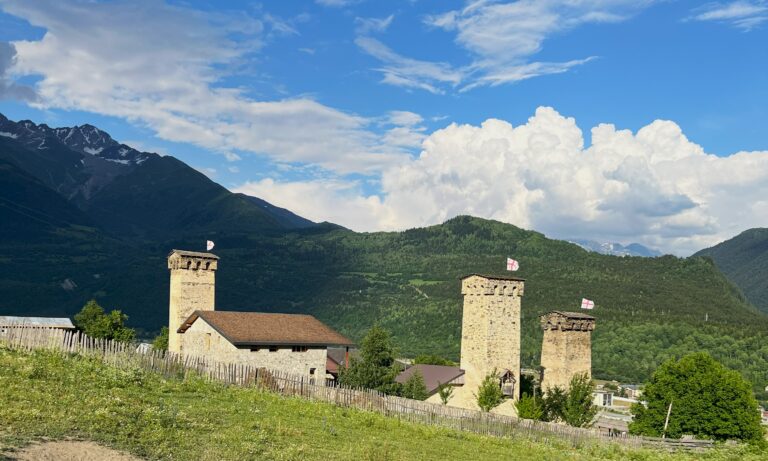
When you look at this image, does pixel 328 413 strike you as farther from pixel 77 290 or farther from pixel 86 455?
pixel 77 290

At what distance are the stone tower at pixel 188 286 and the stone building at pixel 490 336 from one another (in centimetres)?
1957

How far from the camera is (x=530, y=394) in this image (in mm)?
49500

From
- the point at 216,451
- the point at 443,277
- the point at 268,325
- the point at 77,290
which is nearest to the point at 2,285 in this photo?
the point at 77,290

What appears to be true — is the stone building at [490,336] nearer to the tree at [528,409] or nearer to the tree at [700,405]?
the tree at [528,409]

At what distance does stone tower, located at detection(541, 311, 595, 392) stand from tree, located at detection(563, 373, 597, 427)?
2501mm

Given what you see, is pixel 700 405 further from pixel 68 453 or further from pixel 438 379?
pixel 68 453

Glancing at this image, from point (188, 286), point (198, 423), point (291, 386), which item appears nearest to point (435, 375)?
point (291, 386)

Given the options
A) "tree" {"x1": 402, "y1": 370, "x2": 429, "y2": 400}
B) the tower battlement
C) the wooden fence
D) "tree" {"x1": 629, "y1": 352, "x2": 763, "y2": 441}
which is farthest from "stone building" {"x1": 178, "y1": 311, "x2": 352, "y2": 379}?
"tree" {"x1": 629, "y1": 352, "x2": 763, "y2": 441}

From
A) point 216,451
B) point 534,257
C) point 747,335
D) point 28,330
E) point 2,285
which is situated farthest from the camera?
point 534,257

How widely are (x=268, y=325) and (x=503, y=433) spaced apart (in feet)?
61.4

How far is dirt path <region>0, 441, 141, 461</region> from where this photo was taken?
14.6 metres

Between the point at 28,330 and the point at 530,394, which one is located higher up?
the point at 28,330

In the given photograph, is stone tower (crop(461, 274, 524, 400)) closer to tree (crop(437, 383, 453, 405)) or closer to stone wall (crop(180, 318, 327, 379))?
tree (crop(437, 383, 453, 405))

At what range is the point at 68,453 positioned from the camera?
1523cm
